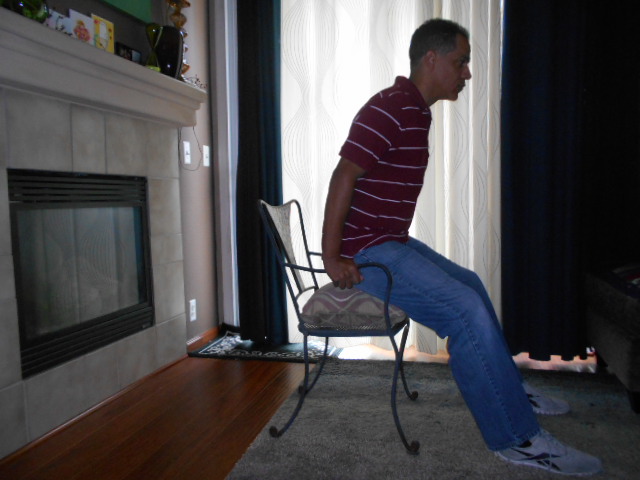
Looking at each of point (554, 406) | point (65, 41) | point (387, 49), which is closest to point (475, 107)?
point (387, 49)

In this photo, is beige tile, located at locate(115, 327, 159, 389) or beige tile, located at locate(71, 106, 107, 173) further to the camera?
beige tile, located at locate(115, 327, 159, 389)

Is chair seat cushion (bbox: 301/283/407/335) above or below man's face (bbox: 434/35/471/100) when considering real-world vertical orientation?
below

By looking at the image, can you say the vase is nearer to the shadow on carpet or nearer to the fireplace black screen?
the fireplace black screen

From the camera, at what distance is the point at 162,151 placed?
7.89 feet

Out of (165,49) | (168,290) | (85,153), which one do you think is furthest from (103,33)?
(168,290)

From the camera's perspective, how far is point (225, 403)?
2000 mm

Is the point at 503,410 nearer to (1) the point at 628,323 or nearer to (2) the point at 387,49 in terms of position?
(1) the point at 628,323

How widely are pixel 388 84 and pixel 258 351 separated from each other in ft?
5.34

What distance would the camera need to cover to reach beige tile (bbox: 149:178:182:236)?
2344 mm

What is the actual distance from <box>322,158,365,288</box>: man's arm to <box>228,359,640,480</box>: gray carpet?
0.58 metres

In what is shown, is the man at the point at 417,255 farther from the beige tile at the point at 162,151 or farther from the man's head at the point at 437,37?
the beige tile at the point at 162,151

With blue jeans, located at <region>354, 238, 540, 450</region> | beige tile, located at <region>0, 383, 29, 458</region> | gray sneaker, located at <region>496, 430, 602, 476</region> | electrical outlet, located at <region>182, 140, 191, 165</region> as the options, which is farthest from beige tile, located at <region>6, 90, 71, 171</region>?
gray sneaker, located at <region>496, 430, 602, 476</region>

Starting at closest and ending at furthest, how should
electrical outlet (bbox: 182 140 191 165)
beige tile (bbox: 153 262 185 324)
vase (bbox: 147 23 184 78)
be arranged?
vase (bbox: 147 23 184 78), beige tile (bbox: 153 262 185 324), electrical outlet (bbox: 182 140 191 165)

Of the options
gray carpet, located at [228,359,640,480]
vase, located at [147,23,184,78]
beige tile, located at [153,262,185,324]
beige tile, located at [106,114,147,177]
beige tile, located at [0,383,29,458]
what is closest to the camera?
gray carpet, located at [228,359,640,480]
